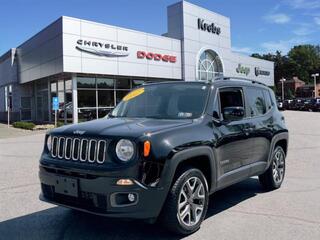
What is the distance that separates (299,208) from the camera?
5785 millimetres

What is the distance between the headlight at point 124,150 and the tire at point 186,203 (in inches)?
25.0

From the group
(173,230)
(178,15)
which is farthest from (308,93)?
(173,230)

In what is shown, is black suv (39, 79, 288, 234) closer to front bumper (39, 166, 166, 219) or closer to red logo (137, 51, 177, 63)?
front bumper (39, 166, 166, 219)

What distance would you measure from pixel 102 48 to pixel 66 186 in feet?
78.5

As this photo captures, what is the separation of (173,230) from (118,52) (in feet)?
82.7

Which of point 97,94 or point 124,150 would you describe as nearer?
point 124,150

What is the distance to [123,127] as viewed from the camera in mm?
4629

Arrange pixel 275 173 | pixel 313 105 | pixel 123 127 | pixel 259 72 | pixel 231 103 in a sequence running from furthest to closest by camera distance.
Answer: pixel 313 105 < pixel 259 72 < pixel 275 173 < pixel 231 103 < pixel 123 127

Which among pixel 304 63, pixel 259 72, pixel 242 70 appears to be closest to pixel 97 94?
pixel 242 70

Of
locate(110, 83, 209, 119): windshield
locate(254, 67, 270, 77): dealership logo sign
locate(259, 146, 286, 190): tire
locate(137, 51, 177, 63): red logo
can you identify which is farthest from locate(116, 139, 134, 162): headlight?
locate(254, 67, 270, 77): dealership logo sign

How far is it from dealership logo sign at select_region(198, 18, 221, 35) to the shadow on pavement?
32.0 meters

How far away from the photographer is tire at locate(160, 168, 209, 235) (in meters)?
4.45

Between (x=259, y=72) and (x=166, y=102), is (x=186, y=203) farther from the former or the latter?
(x=259, y=72)

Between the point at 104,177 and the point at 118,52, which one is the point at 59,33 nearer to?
the point at 118,52
